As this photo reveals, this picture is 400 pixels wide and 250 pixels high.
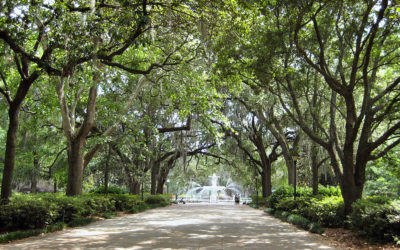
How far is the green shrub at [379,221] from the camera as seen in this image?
258 inches

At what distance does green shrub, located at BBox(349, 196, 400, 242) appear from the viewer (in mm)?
6555

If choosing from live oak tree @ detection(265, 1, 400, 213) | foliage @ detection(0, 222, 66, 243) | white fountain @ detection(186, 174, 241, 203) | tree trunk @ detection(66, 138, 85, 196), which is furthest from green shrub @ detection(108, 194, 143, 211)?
white fountain @ detection(186, 174, 241, 203)

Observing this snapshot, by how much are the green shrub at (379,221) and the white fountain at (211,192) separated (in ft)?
114

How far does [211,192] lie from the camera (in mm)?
49188

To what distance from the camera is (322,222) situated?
10.1 metres

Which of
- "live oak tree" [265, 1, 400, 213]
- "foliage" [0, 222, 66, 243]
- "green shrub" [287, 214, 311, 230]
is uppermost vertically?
"live oak tree" [265, 1, 400, 213]

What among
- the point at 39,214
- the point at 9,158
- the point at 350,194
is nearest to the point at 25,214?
the point at 39,214

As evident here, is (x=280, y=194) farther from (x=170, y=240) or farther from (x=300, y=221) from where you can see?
(x=170, y=240)

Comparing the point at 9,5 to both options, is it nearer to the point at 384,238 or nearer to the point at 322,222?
the point at 384,238

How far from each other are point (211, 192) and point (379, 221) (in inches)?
1703

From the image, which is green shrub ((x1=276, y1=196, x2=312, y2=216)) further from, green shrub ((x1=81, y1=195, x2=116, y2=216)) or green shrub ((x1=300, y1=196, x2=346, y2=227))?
green shrub ((x1=81, y1=195, x2=116, y2=216))

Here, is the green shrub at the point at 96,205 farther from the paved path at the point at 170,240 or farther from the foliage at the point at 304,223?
the foliage at the point at 304,223

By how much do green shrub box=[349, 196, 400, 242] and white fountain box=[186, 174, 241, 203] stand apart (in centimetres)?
3485

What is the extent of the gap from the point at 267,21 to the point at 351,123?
441 centimetres
